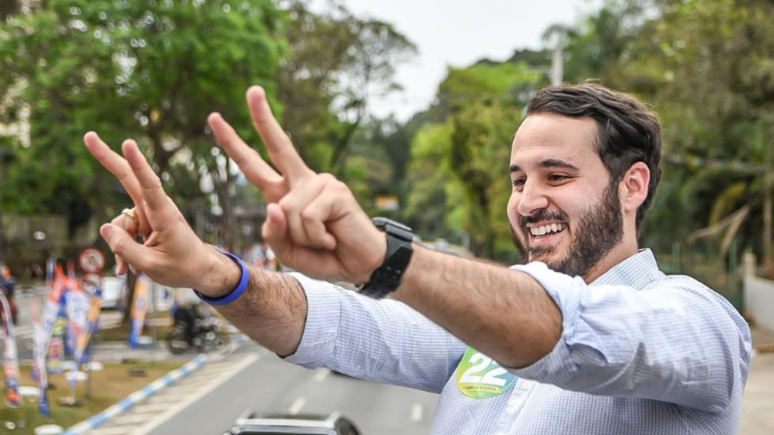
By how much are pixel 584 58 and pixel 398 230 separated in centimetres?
3289

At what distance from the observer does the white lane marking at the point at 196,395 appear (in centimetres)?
1242

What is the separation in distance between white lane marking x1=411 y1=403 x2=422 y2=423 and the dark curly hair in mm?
10656

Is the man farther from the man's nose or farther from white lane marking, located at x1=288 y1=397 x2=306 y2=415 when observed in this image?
white lane marking, located at x1=288 y1=397 x2=306 y2=415

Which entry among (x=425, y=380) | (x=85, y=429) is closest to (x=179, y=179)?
(x=85, y=429)

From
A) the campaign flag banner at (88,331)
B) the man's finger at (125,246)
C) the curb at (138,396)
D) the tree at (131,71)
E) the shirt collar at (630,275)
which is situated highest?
the tree at (131,71)

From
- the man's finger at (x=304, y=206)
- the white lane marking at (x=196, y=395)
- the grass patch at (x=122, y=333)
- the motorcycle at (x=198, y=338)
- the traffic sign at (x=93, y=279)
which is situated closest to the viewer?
the man's finger at (x=304, y=206)

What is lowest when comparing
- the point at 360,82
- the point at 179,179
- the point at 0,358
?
the point at 0,358

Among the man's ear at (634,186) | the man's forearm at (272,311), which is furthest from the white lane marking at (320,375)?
the man's ear at (634,186)

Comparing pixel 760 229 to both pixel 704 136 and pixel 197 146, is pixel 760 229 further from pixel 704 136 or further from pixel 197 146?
pixel 197 146

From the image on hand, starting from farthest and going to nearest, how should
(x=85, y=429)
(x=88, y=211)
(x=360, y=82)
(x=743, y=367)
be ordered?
(x=88, y=211) < (x=360, y=82) < (x=85, y=429) < (x=743, y=367)

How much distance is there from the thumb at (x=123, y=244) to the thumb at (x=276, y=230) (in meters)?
0.28

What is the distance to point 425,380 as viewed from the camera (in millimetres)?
2479

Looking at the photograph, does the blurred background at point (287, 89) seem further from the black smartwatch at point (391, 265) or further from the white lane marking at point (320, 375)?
the black smartwatch at point (391, 265)

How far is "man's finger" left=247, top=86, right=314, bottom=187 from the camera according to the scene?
1.35 metres
